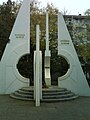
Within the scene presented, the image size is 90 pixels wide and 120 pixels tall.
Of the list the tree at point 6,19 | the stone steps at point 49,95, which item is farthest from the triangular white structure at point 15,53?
the tree at point 6,19

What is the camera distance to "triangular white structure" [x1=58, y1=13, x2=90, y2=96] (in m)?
19.4

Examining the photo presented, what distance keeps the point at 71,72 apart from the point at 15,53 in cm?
444

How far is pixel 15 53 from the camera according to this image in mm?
20000

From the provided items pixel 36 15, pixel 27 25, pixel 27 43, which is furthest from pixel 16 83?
pixel 36 15

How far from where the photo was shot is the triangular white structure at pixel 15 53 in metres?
19.7

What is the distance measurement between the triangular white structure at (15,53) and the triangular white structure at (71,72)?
2519mm

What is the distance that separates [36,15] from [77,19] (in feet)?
84.0

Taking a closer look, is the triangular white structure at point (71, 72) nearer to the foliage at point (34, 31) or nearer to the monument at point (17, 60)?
the monument at point (17, 60)

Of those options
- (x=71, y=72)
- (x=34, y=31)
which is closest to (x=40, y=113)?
(x=71, y=72)

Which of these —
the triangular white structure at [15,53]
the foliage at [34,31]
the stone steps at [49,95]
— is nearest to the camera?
the stone steps at [49,95]

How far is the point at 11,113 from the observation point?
38.6ft

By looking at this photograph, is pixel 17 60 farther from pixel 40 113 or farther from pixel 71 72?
pixel 40 113

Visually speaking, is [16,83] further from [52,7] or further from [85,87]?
[52,7]

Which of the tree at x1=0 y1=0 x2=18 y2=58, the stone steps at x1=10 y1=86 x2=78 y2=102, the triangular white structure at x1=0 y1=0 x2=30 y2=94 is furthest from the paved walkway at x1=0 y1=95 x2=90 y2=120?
the tree at x1=0 y1=0 x2=18 y2=58
